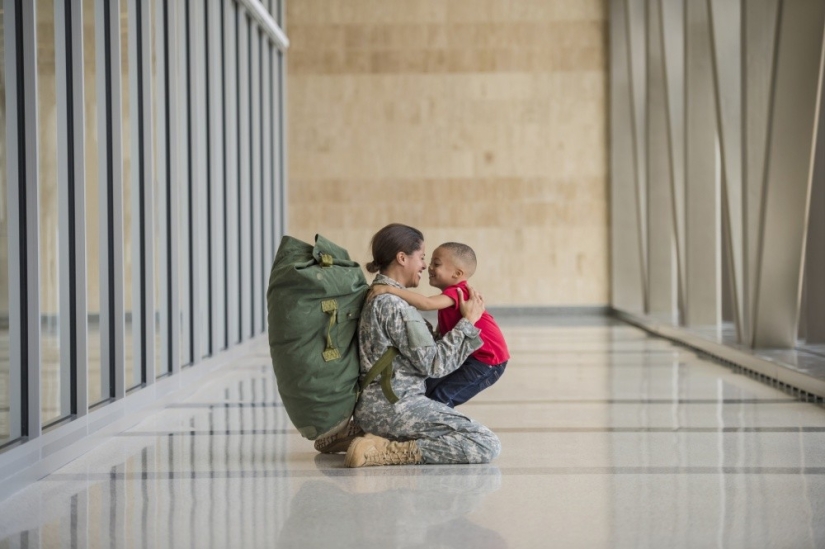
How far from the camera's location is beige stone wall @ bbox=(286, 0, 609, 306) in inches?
752

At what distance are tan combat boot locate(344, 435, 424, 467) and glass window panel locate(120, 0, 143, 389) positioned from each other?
2.61m

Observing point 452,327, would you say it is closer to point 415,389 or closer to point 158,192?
point 415,389

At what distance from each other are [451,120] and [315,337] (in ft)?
46.3

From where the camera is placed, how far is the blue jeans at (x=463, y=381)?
5750 mm

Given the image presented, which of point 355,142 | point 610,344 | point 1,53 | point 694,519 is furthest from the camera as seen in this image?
point 355,142

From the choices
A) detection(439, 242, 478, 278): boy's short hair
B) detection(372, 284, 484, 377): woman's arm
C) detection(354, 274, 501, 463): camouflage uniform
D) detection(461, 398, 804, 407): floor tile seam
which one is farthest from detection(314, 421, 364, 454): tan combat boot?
detection(461, 398, 804, 407): floor tile seam

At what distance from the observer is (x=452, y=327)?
5.75m

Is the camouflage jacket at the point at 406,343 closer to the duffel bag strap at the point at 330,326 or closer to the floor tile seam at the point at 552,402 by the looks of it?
the duffel bag strap at the point at 330,326

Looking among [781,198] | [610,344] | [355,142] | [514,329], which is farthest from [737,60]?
[355,142]

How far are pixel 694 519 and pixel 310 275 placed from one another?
2.15m

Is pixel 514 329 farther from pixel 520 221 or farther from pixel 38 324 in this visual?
pixel 38 324

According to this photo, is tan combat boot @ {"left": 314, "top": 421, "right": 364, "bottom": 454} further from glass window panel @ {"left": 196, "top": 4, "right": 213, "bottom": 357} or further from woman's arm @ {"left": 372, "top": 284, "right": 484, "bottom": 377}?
glass window panel @ {"left": 196, "top": 4, "right": 213, "bottom": 357}

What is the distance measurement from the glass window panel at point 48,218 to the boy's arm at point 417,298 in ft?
5.88

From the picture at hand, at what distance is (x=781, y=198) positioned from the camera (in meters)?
9.39
